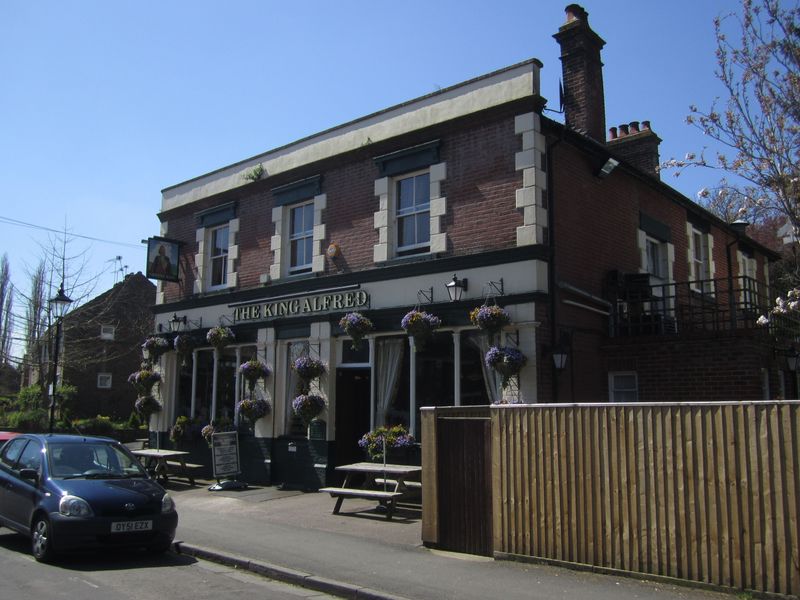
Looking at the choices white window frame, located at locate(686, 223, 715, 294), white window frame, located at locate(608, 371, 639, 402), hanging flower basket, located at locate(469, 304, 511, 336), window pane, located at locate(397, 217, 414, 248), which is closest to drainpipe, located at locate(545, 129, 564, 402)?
hanging flower basket, located at locate(469, 304, 511, 336)

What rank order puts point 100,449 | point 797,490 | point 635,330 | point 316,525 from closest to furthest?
1. point 797,490
2. point 100,449
3. point 316,525
4. point 635,330

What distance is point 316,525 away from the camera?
10.8 meters

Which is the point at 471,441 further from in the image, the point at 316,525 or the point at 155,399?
the point at 155,399

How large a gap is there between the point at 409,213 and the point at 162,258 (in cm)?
785

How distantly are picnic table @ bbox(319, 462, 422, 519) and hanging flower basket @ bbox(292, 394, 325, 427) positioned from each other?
2.09 m

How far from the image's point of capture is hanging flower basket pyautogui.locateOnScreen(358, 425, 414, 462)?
12398 millimetres

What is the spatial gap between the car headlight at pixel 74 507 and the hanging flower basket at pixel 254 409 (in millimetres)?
6896

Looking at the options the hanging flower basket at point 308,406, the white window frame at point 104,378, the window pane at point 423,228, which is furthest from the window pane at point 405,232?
the white window frame at point 104,378

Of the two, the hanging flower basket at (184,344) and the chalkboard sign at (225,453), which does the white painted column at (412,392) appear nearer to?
the chalkboard sign at (225,453)

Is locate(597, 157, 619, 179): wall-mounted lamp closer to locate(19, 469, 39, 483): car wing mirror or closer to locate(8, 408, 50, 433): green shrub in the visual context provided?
locate(19, 469, 39, 483): car wing mirror

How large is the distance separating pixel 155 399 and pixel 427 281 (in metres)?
9.43

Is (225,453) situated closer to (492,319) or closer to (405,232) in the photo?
(405,232)

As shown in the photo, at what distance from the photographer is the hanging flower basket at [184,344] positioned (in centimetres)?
1731

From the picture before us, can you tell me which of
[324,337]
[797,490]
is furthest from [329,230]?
[797,490]
